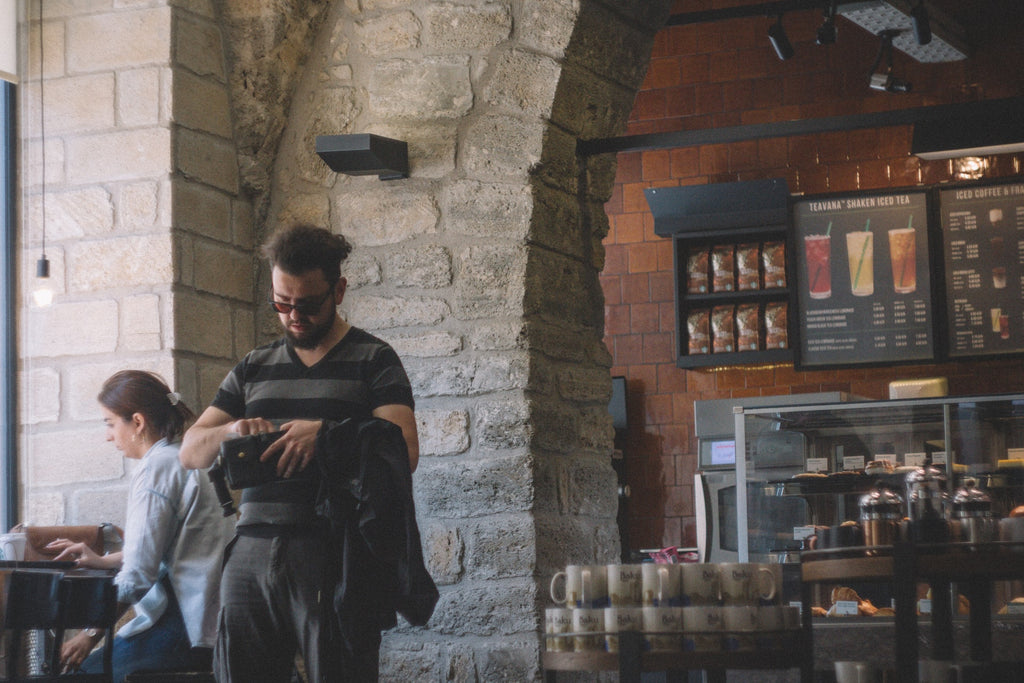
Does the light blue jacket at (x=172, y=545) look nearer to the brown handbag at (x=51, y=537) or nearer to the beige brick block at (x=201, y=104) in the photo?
the brown handbag at (x=51, y=537)

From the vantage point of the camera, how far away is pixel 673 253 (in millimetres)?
7570

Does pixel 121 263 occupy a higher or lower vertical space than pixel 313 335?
higher

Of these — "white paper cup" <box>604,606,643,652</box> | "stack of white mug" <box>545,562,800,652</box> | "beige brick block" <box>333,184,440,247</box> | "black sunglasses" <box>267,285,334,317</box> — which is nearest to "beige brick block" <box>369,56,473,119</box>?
"beige brick block" <box>333,184,440,247</box>

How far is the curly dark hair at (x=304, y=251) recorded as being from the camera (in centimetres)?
294

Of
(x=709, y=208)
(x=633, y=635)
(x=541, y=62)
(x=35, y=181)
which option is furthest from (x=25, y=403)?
(x=709, y=208)

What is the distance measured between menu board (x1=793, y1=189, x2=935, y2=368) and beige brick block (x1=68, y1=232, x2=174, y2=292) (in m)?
3.13

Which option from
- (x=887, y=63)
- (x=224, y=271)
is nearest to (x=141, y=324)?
(x=224, y=271)

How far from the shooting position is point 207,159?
4168 mm

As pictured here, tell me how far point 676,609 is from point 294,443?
91 cm

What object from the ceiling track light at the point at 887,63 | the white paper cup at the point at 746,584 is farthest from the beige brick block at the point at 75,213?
the ceiling track light at the point at 887,63

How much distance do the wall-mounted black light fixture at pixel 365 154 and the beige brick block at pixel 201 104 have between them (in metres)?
0.43

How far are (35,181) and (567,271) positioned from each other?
173 cm

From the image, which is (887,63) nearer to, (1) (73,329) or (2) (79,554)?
(1) (73,329)

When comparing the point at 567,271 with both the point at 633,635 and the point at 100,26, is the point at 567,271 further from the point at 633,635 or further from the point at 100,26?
the point at 633,635
